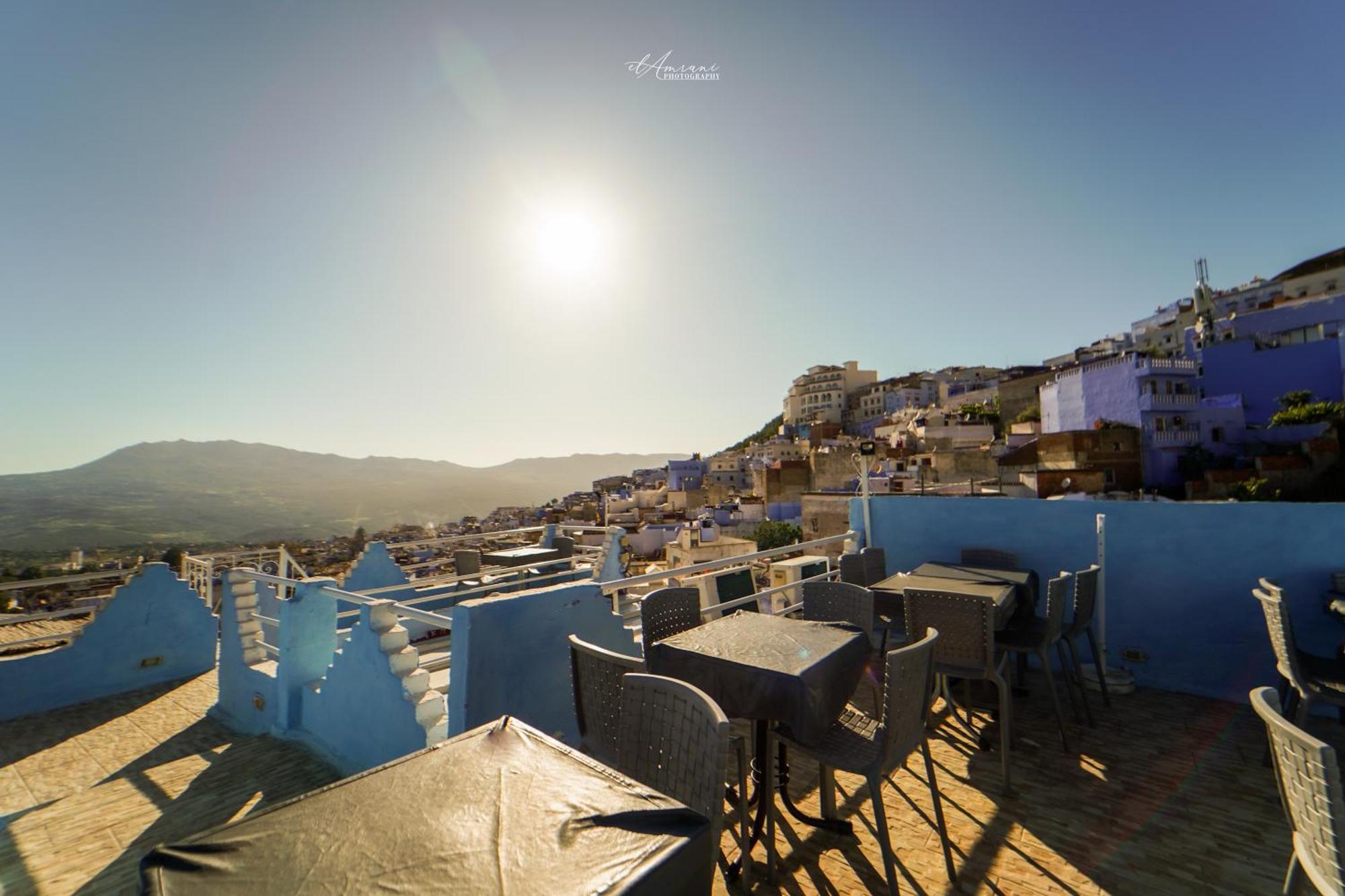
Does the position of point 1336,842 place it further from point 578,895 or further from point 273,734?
point 273,734

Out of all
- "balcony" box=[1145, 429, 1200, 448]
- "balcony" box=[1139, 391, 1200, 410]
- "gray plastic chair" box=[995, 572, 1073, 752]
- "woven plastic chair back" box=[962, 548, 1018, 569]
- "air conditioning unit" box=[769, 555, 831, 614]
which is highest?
"balcony" box=[1139, 391, 1200, 410]

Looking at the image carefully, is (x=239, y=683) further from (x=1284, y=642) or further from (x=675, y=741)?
(x=1284, y=642)

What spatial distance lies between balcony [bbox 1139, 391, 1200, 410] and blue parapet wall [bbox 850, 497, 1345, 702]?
2952 centimetres

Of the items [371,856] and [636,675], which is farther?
[636,675]

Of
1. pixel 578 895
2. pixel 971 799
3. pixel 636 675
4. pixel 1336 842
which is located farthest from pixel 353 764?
pixel 1336 842

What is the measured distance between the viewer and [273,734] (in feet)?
15.5

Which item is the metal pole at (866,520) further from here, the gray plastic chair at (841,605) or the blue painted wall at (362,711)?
the blue painted wall at (362,711)

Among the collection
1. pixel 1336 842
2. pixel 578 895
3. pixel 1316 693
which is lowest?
pixel 1316 693

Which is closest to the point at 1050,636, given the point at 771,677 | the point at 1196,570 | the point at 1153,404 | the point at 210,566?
the point at 1196,570

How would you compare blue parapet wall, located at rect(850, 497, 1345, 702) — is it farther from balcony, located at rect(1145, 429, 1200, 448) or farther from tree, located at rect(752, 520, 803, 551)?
balcony, located at rect(1145, 429, 1200, 448)

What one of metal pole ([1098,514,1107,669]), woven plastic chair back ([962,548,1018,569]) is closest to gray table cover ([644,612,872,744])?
woven plastic chair back ([962,548,1018,569])

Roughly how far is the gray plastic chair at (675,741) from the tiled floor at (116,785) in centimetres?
331

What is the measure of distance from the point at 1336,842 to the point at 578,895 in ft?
6.38

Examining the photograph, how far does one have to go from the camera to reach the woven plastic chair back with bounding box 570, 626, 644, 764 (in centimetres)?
235
